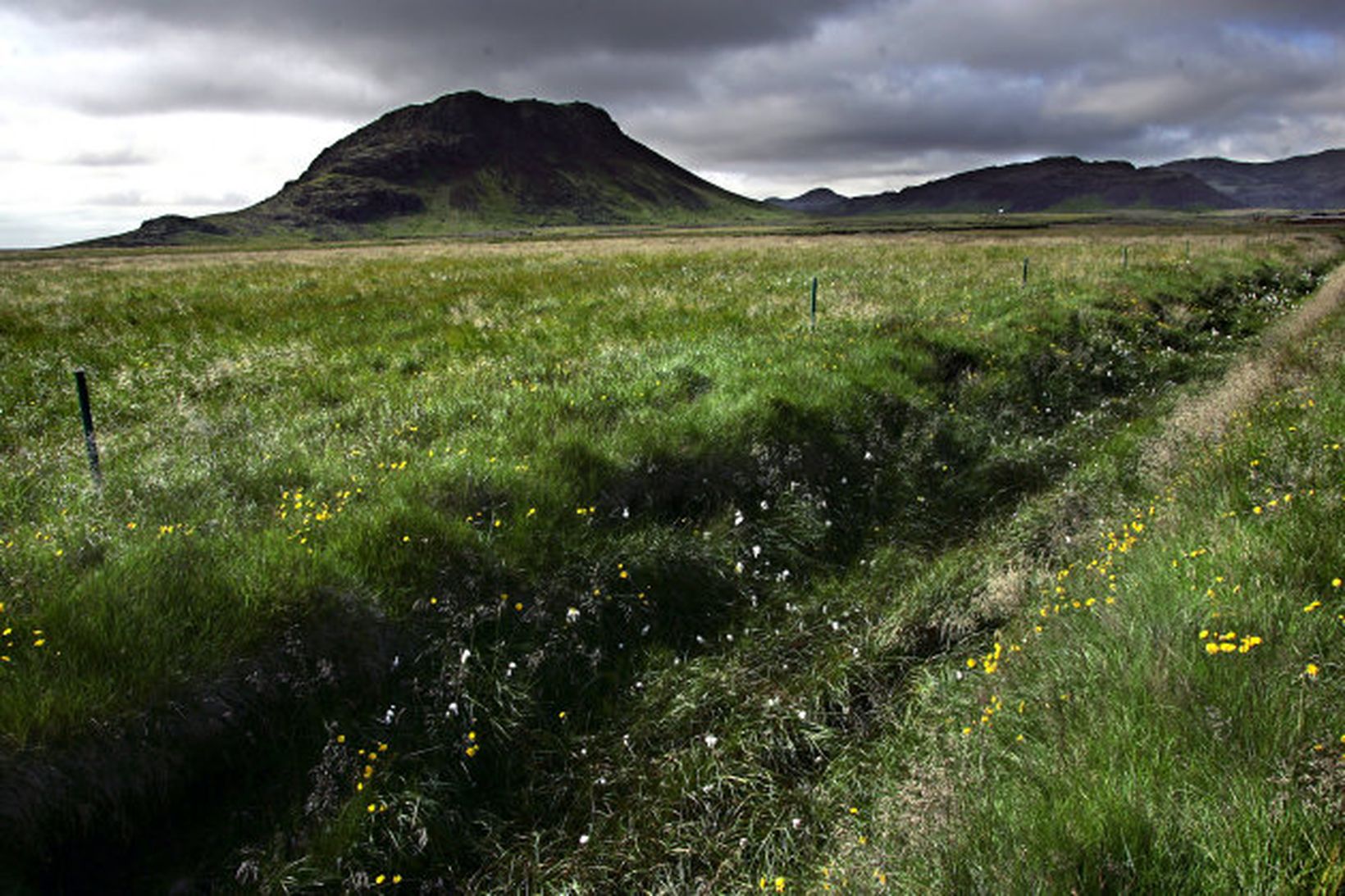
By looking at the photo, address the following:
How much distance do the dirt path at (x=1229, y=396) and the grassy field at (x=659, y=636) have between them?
17cm

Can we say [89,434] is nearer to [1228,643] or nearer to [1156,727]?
[1156,727]

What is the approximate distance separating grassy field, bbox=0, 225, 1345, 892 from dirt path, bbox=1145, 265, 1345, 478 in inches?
6.7

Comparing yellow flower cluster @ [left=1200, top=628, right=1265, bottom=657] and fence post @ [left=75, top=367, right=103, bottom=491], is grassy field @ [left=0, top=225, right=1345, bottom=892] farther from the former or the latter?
fence post @ [left=75, top=367, right=103, bottom=491]

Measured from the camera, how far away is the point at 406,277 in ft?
86.5

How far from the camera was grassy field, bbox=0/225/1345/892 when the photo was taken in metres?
3.68

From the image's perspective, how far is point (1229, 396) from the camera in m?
10.7

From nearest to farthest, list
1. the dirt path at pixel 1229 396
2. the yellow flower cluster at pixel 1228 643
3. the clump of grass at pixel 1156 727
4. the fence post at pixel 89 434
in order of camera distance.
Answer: the clump of grass at pixel 1156 727 < the yellow flower cluster at pixel 1228 643 < the fence post at pixel 89 434 < the dirt path at pixel 1229 396

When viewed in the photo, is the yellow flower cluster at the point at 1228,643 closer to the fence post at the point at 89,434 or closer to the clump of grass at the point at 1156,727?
the clump of grass at the point at 1156,727

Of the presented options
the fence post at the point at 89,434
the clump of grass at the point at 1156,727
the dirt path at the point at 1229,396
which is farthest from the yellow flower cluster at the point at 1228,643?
the fence post at the point at 89,434

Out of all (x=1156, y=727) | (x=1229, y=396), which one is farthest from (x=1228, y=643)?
(x=1229, y=396)

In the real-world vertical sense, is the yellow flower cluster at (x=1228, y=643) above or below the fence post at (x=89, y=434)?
below

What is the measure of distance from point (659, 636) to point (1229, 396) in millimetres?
9784

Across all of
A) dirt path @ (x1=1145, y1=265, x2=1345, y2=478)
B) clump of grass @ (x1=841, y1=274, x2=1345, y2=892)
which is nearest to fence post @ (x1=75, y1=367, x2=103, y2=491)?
clump of grass @ (x1=841, y1=274, x2=1345, y2=892)

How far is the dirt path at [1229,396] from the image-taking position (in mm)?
8859
